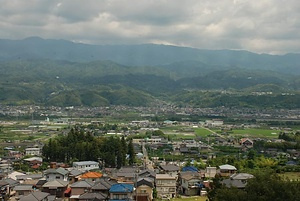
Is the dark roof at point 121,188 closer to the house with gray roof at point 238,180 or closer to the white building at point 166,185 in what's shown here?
the white building at point 166,185

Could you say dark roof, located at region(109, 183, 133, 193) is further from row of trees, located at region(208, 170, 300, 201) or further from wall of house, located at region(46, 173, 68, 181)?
row of trees, located at region(208, 170, 300, 201)

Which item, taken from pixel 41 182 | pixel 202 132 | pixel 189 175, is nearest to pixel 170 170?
pixel 189 175

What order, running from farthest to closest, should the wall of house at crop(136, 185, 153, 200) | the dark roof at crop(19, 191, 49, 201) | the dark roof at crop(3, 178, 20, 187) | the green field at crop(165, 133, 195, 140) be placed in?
the green field at crop(165, 133, 195, 140)
the dark roof at crop(3, 178, 20, 187)
the wall of house at crop(136, 185, 153, 200)
the dark roof at crop(19, 191, 49, 201)

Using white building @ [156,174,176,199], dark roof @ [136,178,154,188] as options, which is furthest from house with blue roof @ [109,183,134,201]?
white building @ [156,174,176,199]

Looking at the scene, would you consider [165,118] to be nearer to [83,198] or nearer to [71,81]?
[83,198]

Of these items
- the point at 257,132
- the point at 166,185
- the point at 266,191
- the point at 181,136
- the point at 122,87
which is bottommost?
the point at 181,136

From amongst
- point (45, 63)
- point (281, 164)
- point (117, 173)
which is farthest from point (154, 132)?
point (45, 63)

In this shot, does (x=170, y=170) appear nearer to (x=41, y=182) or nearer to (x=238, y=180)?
(x=238, y=180)
